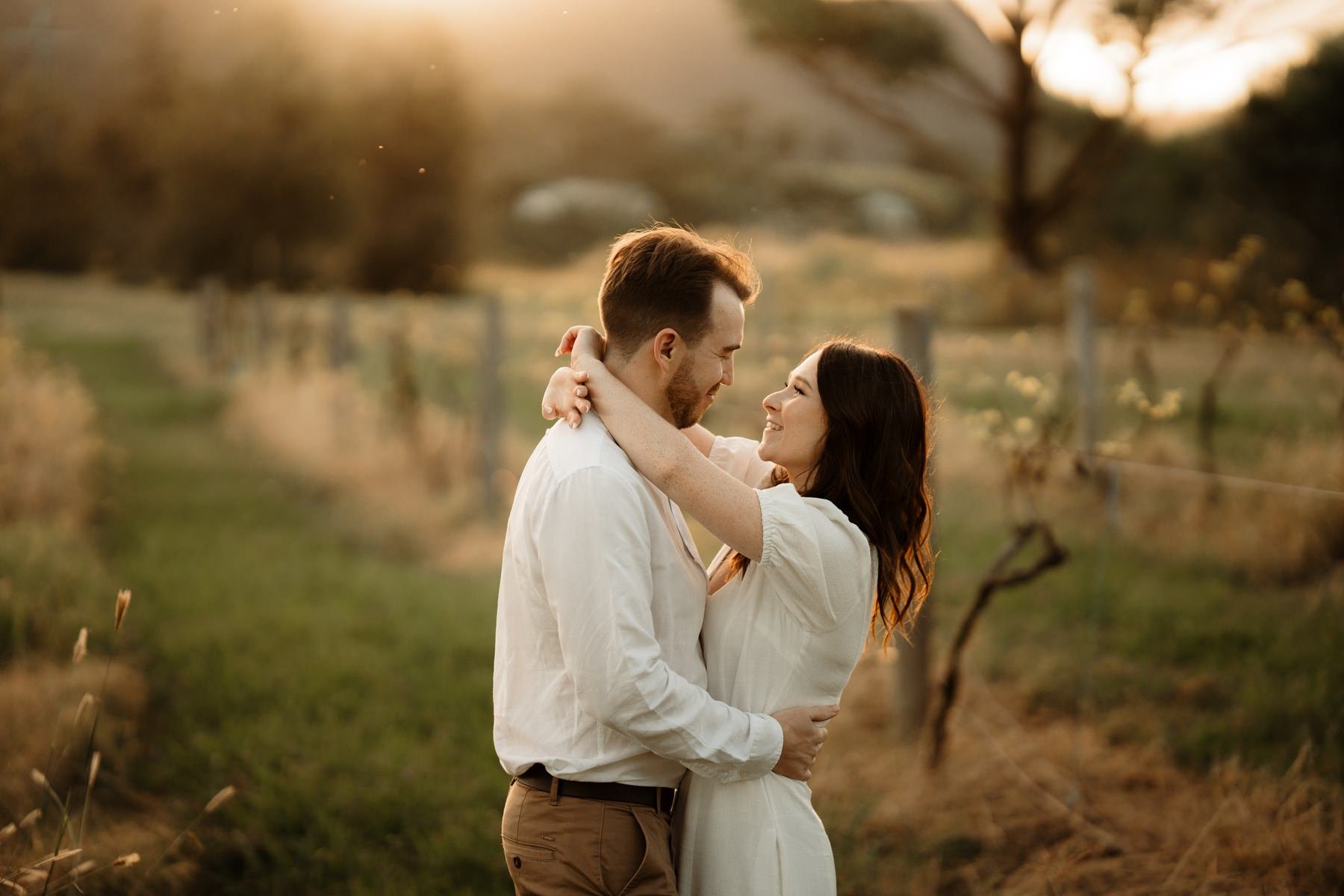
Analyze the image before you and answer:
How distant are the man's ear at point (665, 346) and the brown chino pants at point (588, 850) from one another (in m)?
0.87

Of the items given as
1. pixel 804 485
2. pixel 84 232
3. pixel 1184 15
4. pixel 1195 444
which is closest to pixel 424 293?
pixel 84 232

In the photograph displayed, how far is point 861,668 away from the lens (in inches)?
213

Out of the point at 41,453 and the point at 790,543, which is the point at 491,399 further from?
the point at 790,543

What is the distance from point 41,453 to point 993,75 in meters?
17.1

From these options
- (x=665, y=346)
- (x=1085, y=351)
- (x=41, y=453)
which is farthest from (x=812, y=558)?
(x=41, y=453)

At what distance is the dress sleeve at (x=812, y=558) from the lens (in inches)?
80.4

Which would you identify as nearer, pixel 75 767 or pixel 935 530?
pixel 75 767

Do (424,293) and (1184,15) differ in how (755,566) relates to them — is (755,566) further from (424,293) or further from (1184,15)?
(424,293)

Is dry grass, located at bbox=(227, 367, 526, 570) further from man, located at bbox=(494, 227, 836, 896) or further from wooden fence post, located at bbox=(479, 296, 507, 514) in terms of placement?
man, located at bbox=(494, 227, 836, 896)

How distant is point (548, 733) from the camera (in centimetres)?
210

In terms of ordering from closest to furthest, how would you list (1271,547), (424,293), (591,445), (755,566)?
(591,445) < (755,566) < (1271,547) < (424,293)

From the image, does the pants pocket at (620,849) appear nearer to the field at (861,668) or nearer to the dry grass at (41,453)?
the field at (861,668)

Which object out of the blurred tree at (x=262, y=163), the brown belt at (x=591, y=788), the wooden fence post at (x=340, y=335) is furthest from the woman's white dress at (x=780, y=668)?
the blurred tree at (x=262, y=163)

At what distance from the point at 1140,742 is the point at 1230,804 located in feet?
2.59
